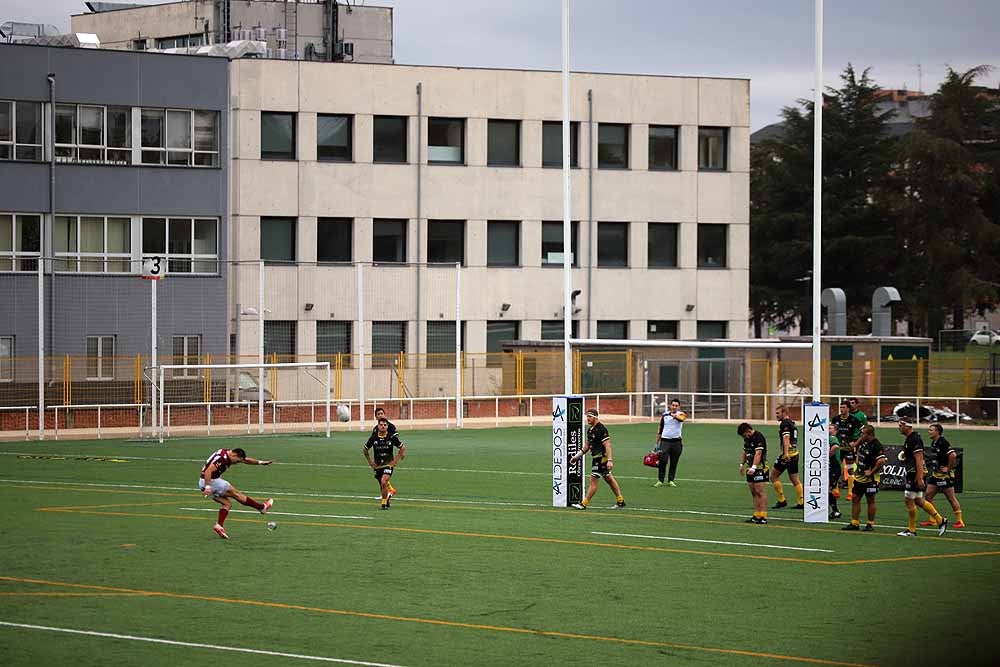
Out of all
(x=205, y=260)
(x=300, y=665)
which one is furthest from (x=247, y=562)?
(x=205, y=260)

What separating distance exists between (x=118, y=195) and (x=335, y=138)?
10.1 meters

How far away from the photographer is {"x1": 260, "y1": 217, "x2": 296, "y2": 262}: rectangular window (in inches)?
2452

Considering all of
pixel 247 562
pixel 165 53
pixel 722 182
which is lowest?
pixel 247 562

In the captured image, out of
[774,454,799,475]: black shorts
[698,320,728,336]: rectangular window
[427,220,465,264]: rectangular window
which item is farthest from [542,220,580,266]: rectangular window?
[774,454,799,475]: black shorts

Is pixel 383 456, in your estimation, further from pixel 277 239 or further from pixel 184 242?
pixel 277 239

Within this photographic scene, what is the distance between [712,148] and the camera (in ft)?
224

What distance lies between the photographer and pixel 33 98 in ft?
184

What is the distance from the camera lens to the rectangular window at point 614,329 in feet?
219

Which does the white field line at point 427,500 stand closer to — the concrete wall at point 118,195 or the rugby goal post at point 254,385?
the rugby goal post at point 254,385

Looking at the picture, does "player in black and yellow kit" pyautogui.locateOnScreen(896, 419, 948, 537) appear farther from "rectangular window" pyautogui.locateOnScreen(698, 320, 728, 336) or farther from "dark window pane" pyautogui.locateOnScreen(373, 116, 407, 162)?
"rectangular window" pyautogui.locateOnScreen(698, 320, 728, 336)

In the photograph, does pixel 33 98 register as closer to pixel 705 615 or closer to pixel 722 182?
pixel 722 182

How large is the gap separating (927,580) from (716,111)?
50.8m

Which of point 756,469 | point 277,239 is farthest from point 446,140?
point 756,469

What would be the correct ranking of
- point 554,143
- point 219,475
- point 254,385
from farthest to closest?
1. point 554,143
2. point 254,385
3. point 219,475
